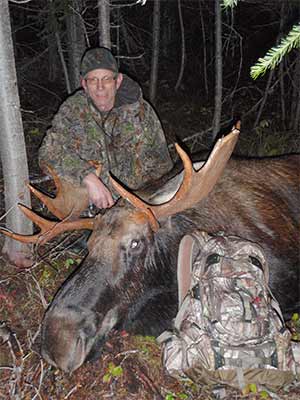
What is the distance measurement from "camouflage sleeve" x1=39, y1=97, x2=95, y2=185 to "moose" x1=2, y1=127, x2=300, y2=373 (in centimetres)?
28

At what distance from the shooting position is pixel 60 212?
4.33 m

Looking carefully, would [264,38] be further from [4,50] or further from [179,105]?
[4,50]

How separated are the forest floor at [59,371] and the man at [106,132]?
911 millimetres

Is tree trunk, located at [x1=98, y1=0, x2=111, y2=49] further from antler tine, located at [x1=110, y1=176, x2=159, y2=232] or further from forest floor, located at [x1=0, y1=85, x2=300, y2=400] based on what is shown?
antler tine, located at [x1=110, y1=176, x2=159, y2=232]

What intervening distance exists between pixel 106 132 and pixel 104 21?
1.28 m

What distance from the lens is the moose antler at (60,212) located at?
402 cm

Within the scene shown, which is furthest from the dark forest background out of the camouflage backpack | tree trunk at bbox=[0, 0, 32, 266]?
the camouflage backpack

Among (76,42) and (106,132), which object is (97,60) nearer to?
(106,132)

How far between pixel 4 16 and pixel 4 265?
224 cm

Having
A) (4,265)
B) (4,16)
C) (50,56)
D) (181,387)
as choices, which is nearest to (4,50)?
(4,16)

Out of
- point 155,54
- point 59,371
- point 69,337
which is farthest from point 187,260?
point 155,54

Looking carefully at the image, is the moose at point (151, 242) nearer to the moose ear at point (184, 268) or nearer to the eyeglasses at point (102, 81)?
the moose ear at point (184, 268)

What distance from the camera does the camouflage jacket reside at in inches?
192

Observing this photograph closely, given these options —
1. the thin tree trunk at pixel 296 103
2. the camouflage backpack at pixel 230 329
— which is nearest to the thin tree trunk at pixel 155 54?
the thin tree trunk at pixel 296 103
